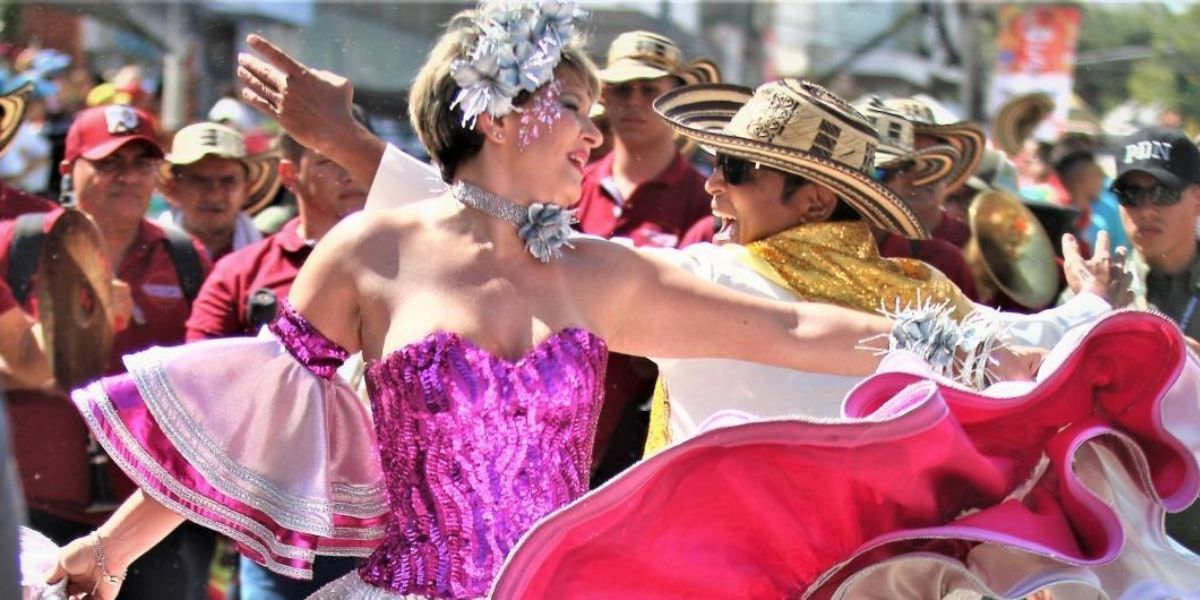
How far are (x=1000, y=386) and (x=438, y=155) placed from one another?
1155 millimetres

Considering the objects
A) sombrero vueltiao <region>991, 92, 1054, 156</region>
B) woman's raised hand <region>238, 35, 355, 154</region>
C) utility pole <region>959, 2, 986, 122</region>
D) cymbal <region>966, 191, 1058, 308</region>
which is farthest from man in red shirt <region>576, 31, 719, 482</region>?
utility pole <region>959, 2, 986, 122</region>

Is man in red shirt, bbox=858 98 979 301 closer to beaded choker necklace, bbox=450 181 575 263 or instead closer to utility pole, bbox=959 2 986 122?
beaded choker necklace, bbox=450 181 575 263

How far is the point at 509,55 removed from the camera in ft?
10.7

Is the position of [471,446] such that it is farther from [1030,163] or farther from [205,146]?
[1030,163]

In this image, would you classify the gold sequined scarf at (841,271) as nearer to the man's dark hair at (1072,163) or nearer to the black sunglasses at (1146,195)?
the black sunglasses at (1146,195)

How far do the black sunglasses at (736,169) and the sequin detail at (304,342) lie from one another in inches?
45.8

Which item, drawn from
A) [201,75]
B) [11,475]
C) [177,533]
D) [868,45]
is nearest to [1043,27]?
[868,45]

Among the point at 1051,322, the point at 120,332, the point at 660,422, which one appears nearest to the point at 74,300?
the point at 120,332

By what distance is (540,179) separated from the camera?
333 cm

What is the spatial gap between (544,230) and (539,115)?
216 millimetres

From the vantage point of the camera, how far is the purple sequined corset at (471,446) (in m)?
3.17

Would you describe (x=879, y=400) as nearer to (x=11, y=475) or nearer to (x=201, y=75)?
(x=11, y=475)

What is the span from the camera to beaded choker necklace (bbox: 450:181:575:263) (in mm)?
3297

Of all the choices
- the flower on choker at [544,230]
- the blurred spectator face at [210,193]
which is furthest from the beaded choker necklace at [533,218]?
the blurred spectator face at [210,193]
